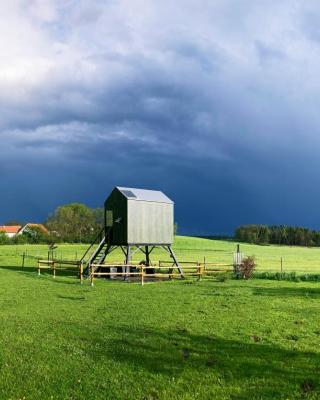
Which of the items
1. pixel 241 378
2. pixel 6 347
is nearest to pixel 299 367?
pixel 241 378

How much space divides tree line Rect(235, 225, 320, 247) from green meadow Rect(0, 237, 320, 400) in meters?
143

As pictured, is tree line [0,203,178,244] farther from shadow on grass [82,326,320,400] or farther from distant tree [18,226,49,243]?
shadow on grass [82,326,320,400]

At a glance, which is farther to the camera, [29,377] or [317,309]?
[317,309]

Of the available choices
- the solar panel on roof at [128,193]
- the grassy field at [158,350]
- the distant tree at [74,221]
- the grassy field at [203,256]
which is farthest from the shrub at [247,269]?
the distant tree at [74,221]

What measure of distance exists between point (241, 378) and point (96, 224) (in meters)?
123

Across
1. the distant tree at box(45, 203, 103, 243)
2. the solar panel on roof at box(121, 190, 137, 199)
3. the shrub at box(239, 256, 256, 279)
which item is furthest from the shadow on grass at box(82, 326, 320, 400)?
the distant tree at box(45, 203, 103, 243)

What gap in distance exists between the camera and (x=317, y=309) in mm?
18906

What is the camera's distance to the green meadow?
28.4ft

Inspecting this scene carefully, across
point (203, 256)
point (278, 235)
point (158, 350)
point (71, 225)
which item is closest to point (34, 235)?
point (71, 225)

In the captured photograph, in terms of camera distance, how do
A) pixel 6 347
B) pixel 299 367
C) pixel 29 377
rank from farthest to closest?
pixel 6 347 < pixel 299 367 < pixel 29 377

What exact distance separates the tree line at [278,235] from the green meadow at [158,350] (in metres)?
143

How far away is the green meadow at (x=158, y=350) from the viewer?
8656 mm

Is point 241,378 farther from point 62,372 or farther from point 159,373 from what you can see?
point 62,372

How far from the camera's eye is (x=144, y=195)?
130 feet
